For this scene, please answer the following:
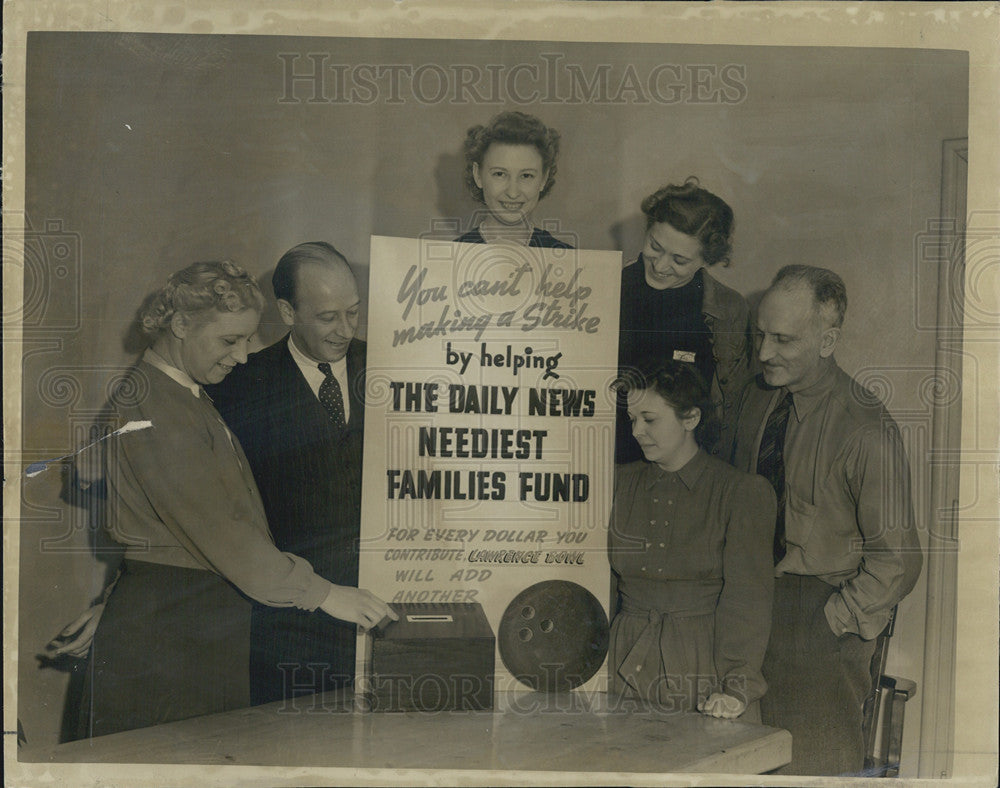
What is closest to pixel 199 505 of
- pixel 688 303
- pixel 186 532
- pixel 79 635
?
pixel 186 532

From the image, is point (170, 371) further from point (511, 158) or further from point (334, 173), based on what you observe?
point (511, 158)

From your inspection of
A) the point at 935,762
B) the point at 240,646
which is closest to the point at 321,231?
the point at 240,646

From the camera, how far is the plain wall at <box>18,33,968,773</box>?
255 centimetres

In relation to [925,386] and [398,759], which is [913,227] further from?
[398,759]

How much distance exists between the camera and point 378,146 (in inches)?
101

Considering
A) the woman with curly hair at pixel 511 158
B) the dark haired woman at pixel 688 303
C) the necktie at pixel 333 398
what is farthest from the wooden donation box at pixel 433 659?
the woman with curly hair at pixel 511 158

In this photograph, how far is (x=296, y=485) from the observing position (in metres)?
2.55

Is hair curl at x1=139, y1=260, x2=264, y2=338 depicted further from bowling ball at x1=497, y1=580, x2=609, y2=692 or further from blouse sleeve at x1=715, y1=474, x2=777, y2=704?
blouse sleeve at x1=715, y1=474, x2=777, y2=704

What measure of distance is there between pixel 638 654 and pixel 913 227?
1.39m

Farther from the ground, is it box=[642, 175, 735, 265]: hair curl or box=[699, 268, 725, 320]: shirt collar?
box=[642, 175, 735, 265]: hair curl

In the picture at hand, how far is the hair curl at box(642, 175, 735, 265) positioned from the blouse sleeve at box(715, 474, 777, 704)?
667mm

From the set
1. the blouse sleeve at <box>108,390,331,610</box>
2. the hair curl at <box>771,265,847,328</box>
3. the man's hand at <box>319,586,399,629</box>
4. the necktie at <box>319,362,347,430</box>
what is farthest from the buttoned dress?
the blouse sleeve at <box>108,390,331,610</box>

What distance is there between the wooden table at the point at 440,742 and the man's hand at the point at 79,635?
247mm

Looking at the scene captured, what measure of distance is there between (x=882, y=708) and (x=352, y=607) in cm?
148
